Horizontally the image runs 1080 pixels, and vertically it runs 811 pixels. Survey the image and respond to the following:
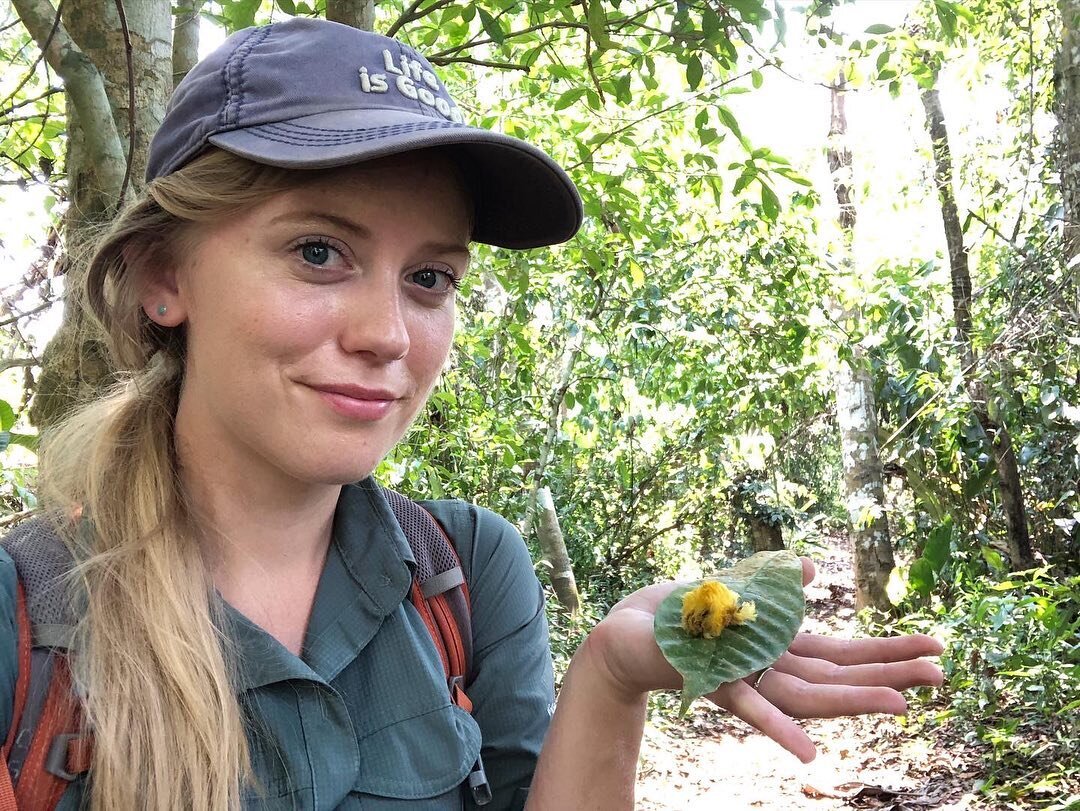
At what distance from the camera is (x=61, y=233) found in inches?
82.3

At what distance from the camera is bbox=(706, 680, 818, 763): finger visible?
3.03 ft

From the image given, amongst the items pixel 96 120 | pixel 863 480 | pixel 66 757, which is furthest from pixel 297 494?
pixel 863 480

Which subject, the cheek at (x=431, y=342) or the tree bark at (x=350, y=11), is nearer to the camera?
the cheek at (x=431, y=342)

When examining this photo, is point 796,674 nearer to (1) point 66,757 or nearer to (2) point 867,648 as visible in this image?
(2) point 867,648

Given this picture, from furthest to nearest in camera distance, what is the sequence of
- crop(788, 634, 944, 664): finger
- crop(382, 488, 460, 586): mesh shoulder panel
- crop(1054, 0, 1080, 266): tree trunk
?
crop(1054, 0, 1080, 266): tree trunk → crop(382, 488, 460, 586): mesh shoulder panel → crop(788, 634, 944, 664): finger

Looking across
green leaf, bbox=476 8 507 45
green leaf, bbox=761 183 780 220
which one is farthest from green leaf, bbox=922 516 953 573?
green leaf, bbox=476 8 507 45

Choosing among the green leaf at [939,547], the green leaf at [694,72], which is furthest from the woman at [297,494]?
the green leaf at [939,547]

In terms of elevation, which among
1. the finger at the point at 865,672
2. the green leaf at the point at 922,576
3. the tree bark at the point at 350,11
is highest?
the green leaf at the point at 922,576

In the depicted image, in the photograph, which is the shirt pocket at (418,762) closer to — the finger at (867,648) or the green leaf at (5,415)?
the finger at (867,648)

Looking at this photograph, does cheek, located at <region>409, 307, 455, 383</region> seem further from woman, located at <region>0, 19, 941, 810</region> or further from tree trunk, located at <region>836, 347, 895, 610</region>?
tree trunk, located at <region>836, 347, 895, 610</region>

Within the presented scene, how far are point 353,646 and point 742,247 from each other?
5.59m

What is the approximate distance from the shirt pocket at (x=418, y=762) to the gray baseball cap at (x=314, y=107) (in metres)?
0.78

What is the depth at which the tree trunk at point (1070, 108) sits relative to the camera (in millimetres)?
3639

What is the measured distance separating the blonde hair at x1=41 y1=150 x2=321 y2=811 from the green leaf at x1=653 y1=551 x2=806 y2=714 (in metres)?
0.56
